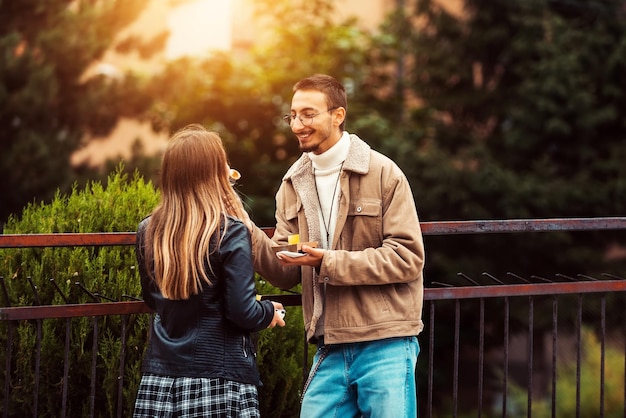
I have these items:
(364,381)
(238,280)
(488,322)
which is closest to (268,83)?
(488,322)

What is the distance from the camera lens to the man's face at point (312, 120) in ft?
11.0

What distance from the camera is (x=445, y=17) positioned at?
1633cm

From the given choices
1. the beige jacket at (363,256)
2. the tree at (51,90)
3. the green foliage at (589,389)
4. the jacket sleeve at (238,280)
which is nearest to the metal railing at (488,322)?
the green foliage at (589,389)

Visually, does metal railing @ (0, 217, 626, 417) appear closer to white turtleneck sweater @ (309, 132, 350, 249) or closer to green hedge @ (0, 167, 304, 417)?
green hedge @ (0, 167, 304, 417)

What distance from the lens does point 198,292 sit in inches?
117

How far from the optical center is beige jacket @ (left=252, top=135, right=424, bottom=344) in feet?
10.5

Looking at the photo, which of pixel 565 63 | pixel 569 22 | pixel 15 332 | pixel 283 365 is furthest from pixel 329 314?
pixel 569 22

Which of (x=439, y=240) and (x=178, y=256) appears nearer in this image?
(x=178, y=256)

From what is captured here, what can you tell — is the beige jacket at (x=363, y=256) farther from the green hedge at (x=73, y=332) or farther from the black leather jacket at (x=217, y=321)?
the green hedge at (x=73, y=332)

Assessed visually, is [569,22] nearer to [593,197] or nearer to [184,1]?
[593,197]

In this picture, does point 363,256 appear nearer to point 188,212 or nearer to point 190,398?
point 188,212

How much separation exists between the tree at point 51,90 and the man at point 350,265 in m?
9.77

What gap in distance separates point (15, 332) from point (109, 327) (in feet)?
1.45

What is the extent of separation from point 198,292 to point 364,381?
76 cm
